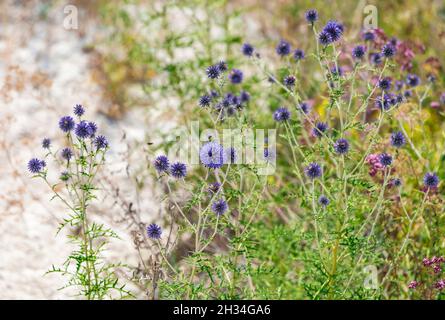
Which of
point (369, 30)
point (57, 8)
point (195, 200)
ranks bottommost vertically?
point (195, 200)

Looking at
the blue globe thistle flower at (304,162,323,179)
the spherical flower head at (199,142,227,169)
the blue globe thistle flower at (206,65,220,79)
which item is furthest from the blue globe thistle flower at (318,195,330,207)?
the blue globe thistle flower at (206,65,220,79)

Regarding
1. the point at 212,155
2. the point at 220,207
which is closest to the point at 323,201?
the point at 220,207

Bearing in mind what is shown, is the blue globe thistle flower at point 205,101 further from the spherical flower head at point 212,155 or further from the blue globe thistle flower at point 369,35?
the blue globe thistle flower at point 369,35

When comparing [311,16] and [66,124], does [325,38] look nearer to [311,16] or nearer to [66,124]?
[311,16]

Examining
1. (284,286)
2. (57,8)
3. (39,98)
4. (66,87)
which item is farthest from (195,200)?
(57,8)

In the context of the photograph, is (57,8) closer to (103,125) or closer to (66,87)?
(66,87)

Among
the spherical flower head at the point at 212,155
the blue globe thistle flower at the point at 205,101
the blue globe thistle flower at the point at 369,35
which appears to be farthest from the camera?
the blue globe thistle flower at the point at 369,35

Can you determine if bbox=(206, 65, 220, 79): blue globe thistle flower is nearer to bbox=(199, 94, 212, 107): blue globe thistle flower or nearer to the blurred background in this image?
bbox=(199, 94, 212, 107): blue globe thistle flower

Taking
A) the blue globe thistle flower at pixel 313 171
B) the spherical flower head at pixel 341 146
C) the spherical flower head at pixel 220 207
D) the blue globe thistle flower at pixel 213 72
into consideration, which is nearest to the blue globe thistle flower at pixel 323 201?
the blue globe thistle flower at pixel 313 171
